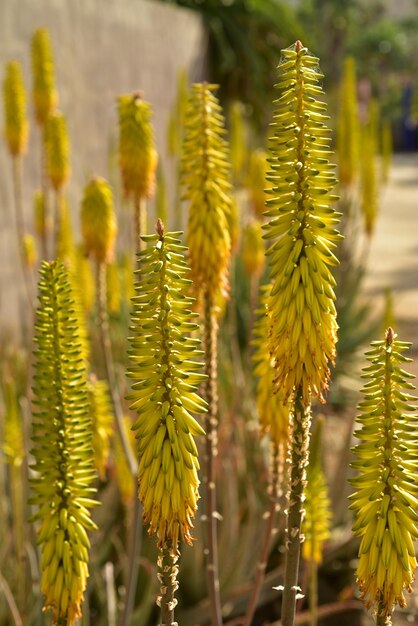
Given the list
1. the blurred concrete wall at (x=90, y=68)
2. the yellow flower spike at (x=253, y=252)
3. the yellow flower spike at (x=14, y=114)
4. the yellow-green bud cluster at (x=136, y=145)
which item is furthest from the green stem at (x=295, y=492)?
the blurred concrete wall at (x=90, y=68)

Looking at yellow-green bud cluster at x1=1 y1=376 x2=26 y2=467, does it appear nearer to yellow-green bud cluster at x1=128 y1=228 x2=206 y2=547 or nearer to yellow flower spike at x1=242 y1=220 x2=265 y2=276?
yellow-green bud cluster at x1=128 y1=228 x2=206 y2=547

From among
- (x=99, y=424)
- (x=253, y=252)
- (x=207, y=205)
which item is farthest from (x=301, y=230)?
(x=253, y=252)

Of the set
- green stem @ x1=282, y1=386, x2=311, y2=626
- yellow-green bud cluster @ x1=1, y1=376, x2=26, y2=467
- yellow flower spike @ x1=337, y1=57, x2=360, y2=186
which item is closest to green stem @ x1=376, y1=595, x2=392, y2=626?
green stem @ x1=282, y1=386, x2=311, y2=626

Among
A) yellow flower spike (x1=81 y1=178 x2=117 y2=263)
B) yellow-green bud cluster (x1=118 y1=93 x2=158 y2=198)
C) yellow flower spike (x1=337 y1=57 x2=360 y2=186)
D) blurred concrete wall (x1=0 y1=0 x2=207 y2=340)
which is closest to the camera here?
yellow-green bud cluster (x1=118 y1=93 x2=158 y2=198)

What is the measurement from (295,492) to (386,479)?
15 centimetres

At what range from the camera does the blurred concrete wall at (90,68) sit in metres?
4.92

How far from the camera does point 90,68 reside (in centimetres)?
631

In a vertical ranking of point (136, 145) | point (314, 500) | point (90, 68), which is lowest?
point (314, 500)

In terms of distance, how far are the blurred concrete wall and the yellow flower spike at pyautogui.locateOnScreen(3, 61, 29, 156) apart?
1299 millimetres

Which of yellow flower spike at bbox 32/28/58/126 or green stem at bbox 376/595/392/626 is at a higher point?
yellow flower spike at bbox 32/28/58/126

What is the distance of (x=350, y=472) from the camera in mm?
3479

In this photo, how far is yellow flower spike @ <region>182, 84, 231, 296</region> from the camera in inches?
62.9

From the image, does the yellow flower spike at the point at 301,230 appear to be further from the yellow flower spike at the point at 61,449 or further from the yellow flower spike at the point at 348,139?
the yellow flower spike at the point at 348,139

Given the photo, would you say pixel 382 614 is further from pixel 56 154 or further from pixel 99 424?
pixel 56 154
